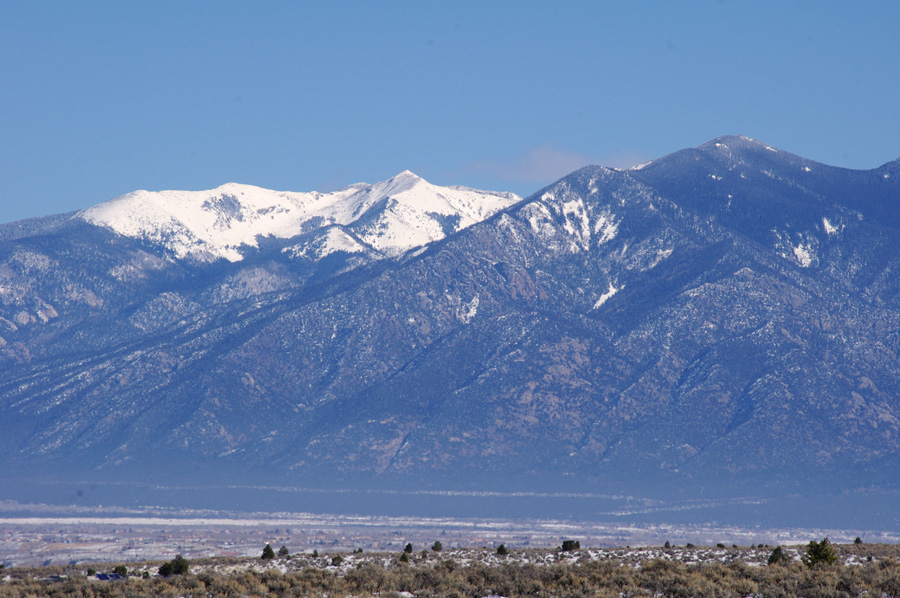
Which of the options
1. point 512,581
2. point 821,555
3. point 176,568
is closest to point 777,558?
point 821,555

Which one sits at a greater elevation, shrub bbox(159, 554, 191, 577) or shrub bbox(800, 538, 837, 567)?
shrub bbox(800, 538, 837, 567)

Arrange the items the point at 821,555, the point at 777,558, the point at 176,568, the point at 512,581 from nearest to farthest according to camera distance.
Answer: the point at 512,581 → the point at 176,568 → the point at 821,555 → the point at 777,558

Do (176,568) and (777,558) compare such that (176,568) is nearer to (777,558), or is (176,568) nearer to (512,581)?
(512,581)

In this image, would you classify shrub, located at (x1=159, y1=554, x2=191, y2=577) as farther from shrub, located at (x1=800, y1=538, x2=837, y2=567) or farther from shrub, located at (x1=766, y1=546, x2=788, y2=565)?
shrub, located at (x1=800, y1=538, x2=837, y2=567)

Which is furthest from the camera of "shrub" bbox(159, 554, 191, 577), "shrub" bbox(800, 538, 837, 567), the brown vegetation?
"shrub" bbox(159, 554, 191, 577)

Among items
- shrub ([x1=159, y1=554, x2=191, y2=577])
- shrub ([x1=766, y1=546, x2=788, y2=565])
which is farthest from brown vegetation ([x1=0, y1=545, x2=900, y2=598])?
shrub ([x1=159, y1=554, x2=191, y2=577])

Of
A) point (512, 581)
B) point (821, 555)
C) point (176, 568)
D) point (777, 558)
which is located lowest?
point (512, 581)

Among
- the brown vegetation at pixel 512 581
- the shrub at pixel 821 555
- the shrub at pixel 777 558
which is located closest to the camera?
the brown vegetation at pixel 512 581

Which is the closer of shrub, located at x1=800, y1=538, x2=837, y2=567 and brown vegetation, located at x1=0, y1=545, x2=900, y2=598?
brown vegetation, located at x1=0, y1=545, x2=900, y2=598

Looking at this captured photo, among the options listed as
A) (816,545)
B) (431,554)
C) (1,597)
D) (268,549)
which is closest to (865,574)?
(816,545)

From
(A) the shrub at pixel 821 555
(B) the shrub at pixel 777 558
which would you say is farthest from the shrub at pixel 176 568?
(A) the shrub at pixel 821 555

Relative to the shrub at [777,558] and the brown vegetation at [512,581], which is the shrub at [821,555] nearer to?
the brown vegetation at [512,581]

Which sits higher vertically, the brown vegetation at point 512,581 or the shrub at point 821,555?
the shrub at point 821,555

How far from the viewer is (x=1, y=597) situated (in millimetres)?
58188
